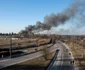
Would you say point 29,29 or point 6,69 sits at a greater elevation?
point 29,29

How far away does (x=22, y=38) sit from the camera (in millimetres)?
184625

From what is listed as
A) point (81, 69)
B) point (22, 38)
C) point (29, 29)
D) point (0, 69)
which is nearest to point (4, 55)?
point (0, 69)

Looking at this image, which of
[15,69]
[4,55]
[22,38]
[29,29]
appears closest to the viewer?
[15,69]

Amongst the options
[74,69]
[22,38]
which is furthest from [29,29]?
[74,69]

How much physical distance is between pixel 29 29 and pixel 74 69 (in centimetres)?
9107

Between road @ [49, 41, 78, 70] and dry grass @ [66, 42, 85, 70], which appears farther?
dry grass @ [66, 42, 85, 70]

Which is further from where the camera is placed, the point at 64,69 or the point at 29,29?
the point at 29,29

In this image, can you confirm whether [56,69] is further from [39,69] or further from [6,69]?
[6,69]

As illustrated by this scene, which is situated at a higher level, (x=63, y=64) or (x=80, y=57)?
(x=80, y=57)

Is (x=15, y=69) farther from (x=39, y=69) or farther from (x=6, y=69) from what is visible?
(x=39, y=69)

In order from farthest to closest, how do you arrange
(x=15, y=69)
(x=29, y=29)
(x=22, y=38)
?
(x=22, y=38) → (x=29, y=29) → (x=15, y=69)

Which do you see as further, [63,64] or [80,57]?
[80,57]

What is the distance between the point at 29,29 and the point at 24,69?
92144mm

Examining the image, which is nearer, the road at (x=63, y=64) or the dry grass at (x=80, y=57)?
the road at (x=63, y=64)
